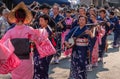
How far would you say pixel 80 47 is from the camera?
7785 millimetres

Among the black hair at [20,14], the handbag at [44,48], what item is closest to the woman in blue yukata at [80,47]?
the handbag at [44,48]

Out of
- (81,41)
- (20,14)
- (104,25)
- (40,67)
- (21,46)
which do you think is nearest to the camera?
(21,46)

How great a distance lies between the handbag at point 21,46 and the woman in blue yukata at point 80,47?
1891mm

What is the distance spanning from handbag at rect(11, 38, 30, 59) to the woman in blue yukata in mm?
1891

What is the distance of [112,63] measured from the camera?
11.2 meters

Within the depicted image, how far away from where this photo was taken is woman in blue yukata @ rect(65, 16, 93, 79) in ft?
25.0

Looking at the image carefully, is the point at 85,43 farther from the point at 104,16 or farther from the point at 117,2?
the point at 117,2

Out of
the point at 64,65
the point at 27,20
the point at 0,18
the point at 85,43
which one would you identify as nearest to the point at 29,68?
the point at 27,20

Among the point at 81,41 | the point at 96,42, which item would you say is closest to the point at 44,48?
the point at 81,41

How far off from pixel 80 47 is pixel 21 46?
2248 mm

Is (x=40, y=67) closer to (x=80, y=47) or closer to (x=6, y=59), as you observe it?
(x=80, y=47)

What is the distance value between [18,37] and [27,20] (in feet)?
1.09

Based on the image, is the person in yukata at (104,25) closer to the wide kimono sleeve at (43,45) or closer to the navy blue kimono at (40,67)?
the navy blue kimono at (40,67)

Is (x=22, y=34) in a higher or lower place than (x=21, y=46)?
higher
